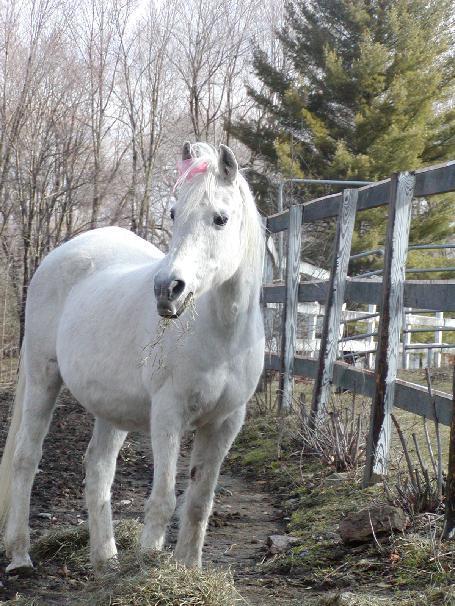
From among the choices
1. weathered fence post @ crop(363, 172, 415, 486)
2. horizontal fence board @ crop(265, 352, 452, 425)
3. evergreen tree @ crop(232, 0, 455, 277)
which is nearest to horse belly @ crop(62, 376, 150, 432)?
horizontal fence board @ crop(265, 352, 452, 425)

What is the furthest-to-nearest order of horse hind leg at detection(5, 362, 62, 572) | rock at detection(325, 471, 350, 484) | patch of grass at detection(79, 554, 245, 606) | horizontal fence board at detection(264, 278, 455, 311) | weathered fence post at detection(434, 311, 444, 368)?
1. weathered fence post at detection(434, 311, 444, 368)
2. rock at detection(325, 471, 350, 484)
3. horizontal fence board at detection(264, 278, 455, 311)
4. horse hind leg at detection(5, 362, 62, 572)
5. patch of grass at detection(79, 554, 245, 606)

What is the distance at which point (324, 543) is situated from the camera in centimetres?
381

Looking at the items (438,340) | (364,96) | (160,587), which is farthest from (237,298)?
(364,96)

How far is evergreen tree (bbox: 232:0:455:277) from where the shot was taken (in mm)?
18688

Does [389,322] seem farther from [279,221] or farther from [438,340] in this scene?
[438,340]

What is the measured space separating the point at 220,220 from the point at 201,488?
1189 millimetres

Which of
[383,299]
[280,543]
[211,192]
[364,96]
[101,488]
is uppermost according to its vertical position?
[364,96]

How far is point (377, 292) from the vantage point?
5262 mm

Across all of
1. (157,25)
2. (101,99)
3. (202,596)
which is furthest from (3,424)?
(157,25)

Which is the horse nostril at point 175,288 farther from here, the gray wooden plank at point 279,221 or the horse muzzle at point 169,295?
the gray wooden plank at point 279,221

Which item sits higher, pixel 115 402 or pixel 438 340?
pixel 438 340

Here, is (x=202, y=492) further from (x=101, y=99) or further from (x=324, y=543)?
(x=101, y=99)

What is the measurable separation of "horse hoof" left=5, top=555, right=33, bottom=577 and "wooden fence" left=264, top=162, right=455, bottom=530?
204 cm

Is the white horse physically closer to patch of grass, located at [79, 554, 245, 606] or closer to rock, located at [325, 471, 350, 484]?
patch of grass, located at [79, 554, 245, 606]
